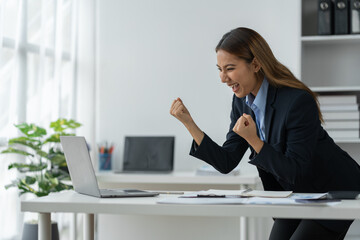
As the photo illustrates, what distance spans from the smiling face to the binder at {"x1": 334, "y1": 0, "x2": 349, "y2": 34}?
167 centimetres

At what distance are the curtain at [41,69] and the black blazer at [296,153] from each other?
1702 millimetres

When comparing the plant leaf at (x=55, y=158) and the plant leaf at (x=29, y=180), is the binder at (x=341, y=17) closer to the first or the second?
the plant leaf at (x=55, y=158)

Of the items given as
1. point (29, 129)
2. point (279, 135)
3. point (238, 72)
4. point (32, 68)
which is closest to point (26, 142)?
point (29, 129)

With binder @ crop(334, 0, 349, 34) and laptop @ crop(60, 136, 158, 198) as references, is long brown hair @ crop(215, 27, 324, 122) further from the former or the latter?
binder @ crop(334, 0, 349, 34)

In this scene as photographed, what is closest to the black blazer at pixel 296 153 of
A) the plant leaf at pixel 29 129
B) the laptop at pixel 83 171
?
the laptop at pixel 83 171

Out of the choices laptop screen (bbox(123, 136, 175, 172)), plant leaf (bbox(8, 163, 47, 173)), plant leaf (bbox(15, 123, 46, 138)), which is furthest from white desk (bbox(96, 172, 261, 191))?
plant leaf (bbox(15, 123, 46, 138))

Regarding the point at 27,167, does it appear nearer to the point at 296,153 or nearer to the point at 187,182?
the point at 187,182

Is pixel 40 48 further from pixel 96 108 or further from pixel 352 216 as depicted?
pixel 352 216

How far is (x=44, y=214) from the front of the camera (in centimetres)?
188

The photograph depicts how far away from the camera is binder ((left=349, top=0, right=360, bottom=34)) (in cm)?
345

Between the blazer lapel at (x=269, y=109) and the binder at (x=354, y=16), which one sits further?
the binder at (x=354, y=16)

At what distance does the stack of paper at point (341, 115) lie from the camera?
3.47 metres

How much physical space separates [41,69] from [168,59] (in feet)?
2.93

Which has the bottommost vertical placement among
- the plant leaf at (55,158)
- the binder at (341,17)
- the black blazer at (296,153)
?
the plant leaf at (55,158)
